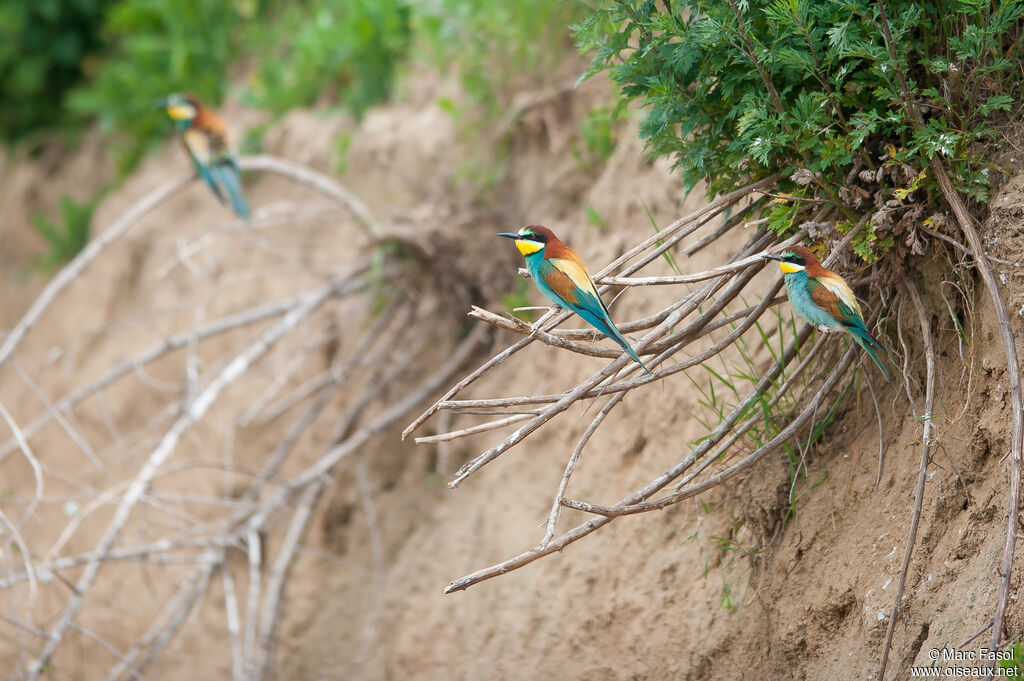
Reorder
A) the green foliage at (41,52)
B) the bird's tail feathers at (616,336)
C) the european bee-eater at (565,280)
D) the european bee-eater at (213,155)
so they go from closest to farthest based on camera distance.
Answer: the bird's tail feathers at (616,336) → the european bee-eater at (565,280) → the european bee-eater at (213,155) → the green foliage at (41,52)

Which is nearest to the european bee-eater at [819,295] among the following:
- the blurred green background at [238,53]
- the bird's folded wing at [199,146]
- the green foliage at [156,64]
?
the blurred green background at [238,53]

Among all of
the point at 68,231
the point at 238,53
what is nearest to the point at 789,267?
the point at 238,53

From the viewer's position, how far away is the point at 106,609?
4.56m

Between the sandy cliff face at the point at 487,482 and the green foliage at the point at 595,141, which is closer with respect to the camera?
the sandy cliff face at the point at 487,482

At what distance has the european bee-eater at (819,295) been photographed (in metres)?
1.86

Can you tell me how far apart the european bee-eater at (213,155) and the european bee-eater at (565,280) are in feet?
9.18

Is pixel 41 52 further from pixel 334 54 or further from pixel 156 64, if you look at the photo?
pixel 334 54

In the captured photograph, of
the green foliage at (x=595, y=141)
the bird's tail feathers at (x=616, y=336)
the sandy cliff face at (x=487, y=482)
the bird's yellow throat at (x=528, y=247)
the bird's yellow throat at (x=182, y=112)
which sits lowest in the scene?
the sandy cliff face at (x=487, y=482)

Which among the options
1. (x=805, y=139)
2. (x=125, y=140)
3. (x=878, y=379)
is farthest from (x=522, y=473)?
(x=125, y=140)

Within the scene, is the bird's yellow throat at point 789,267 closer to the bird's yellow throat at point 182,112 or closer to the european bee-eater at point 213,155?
the european bee-eater at point 213,155

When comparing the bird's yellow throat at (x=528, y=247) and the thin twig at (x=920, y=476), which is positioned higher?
the bird's yellow throat at (x=528, y=247)

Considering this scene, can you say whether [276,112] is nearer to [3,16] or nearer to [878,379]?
[3,16]

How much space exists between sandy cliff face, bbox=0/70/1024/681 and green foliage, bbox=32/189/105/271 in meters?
0.21

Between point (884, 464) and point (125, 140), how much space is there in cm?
575
